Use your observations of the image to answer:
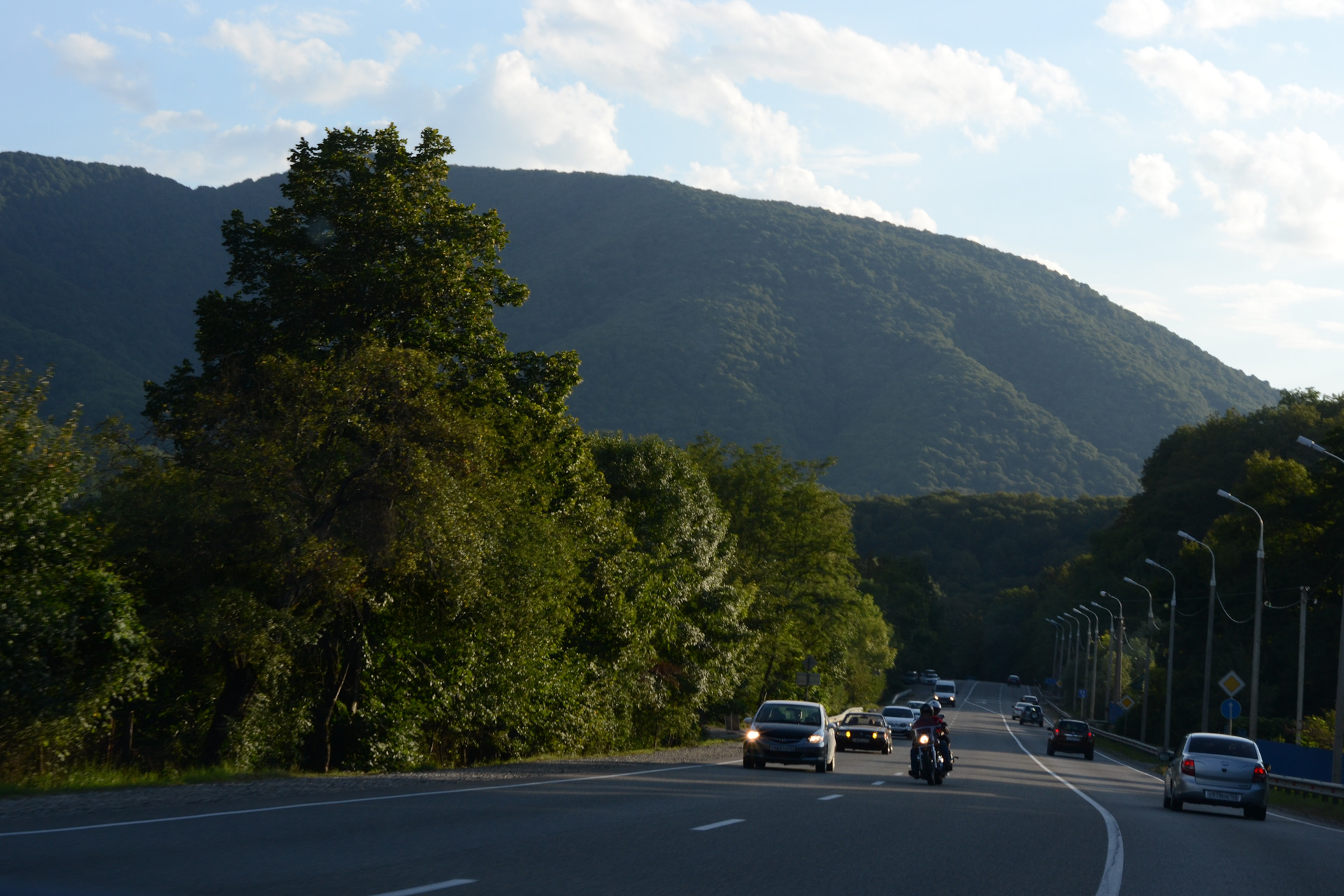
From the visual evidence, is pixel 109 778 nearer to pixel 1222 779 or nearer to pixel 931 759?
pixel 931 759

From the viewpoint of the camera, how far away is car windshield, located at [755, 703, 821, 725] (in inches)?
1102

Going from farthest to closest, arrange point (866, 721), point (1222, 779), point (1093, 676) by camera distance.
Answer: point (1093, 676) < point (866, 721) < point (1222, 779)

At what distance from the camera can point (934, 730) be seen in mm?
25047

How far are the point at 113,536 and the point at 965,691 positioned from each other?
485ft

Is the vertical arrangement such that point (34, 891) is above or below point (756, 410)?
below

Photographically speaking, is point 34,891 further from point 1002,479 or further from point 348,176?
point 1002,479

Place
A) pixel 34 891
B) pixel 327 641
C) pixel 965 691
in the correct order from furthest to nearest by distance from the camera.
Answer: pixel 965 691 → pixel 327 641 → pixel 34 891

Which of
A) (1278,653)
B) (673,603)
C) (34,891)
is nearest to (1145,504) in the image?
(1278,653)

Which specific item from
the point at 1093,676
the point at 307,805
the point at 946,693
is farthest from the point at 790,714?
the point at 946,693

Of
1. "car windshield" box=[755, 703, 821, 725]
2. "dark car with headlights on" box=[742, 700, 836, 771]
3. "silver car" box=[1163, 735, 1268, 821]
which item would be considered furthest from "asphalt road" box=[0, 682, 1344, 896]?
"car windshield" box=[755, 703, 821, 725]

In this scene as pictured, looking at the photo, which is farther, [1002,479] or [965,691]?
[1002,479]

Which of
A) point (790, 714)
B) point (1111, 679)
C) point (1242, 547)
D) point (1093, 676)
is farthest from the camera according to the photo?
point (1093, 676)

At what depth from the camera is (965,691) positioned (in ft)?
522

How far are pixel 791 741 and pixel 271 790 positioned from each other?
13155 mm
